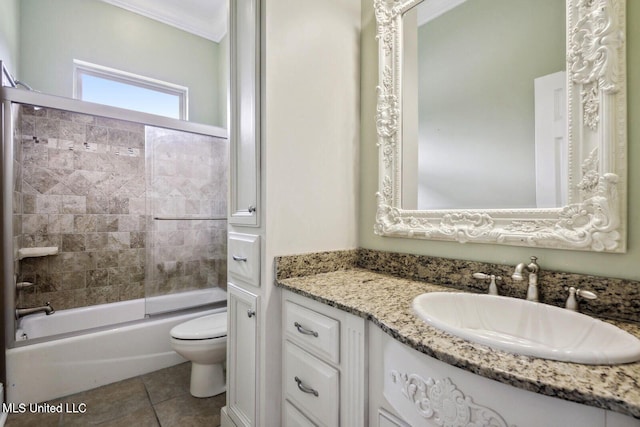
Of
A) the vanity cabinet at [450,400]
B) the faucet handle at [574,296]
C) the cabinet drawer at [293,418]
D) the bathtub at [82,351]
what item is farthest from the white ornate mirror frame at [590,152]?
the bathtub at [82,351]

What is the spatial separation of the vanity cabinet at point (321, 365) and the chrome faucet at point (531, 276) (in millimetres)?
502

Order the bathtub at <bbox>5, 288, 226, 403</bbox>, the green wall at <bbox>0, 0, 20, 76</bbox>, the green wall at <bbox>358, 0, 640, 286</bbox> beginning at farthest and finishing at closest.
Result: the green wall at <bbox>0, 0, 20, 76</bbox> < the bathtub at <bbox>5, 288, 226, 403</bbox> < the green wall at <bbox>358, 0, 640, 286</bbox>

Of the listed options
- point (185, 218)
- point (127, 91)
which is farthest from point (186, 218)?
point (127, 91)

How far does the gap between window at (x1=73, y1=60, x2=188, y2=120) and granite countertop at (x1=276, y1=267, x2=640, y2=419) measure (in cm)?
276

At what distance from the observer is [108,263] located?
8.08 ft

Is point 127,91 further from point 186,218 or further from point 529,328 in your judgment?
point 529,328

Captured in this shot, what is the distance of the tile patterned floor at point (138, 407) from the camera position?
1496 mm

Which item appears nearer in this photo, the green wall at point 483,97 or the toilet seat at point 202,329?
the green wall at point 483,97

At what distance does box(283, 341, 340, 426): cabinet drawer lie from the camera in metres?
0.94

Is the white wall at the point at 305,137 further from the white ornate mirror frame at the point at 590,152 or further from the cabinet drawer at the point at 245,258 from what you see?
the white ornate mirror frame at the point at 590,152

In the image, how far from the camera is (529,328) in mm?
848

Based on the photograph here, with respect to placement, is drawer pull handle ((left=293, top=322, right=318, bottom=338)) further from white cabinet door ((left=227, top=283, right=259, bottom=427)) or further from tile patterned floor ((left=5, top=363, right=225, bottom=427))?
tile patterned floor ((left=5, top=363, right=225, bottom=427))

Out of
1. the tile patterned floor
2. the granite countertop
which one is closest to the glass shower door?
the tile patterned floor

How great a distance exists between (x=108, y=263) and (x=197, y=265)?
0.71m
